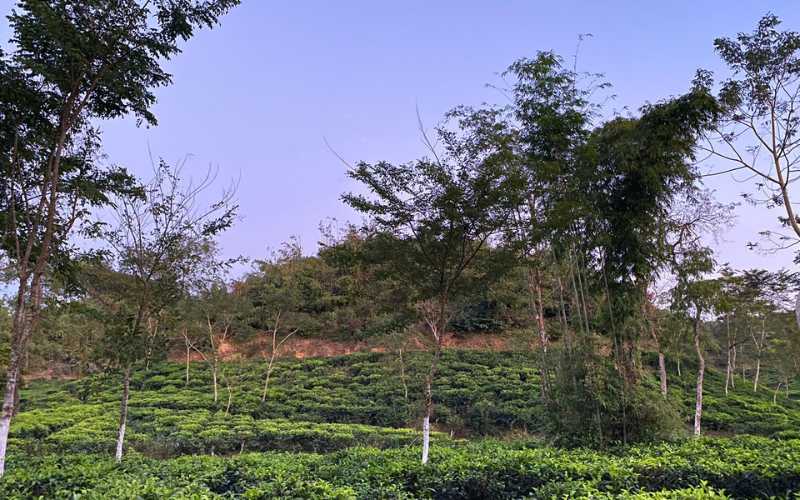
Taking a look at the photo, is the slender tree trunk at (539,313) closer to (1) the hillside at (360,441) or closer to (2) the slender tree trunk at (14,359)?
(1) the hillside at (360,441)

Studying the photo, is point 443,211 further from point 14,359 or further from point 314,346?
point 314,346

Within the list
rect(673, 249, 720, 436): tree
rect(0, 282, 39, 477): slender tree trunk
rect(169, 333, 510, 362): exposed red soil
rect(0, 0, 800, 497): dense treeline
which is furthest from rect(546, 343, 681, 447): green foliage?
rect(169, 333, 510, 362): exposed red soil

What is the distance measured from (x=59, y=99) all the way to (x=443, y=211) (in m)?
4.58

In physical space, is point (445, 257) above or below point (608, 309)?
above

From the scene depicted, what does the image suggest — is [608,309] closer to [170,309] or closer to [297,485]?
[297,485]

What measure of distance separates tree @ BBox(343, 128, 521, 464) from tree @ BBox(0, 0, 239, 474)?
8.98ft

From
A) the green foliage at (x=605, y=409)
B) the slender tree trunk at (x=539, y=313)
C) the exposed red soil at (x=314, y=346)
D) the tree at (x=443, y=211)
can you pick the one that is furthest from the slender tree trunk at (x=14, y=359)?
the exposed red soil at (x=314, y=346)

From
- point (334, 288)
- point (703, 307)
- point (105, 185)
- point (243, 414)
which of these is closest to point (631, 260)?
point (703, 307)

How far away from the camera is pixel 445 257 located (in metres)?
6.38

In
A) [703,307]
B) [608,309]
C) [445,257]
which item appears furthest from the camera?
[703,307]

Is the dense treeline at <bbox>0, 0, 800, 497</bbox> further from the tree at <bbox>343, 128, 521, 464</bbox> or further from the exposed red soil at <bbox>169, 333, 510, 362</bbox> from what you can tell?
the exposed red soil at <bbox>169, 333, 510, 362</bbox>

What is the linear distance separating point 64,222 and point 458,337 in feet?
57.9

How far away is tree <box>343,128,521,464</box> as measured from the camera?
5.97 m

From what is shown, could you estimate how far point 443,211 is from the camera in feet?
19.9
